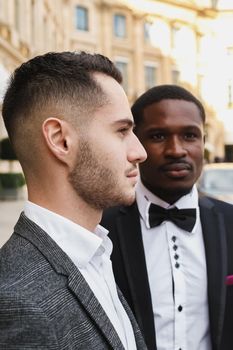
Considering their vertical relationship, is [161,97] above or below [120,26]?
below

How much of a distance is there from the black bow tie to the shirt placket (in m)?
0.09

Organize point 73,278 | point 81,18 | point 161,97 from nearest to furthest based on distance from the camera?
point 73,278 → point 161,97 → point 81,18

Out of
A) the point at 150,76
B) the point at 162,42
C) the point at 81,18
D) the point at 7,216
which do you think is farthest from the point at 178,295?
the point at 162,42

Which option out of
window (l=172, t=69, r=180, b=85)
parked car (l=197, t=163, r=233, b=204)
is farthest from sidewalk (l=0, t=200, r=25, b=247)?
window (l=172, t=69, r=180, b=85)

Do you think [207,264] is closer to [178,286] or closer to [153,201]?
[178,286]

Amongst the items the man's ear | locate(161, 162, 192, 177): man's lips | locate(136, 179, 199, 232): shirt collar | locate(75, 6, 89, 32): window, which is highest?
locate(75, 6, 89, 32): window

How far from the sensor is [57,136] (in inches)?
50.4

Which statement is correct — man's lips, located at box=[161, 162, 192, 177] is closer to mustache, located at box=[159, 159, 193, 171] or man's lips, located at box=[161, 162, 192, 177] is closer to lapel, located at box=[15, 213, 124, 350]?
mustache, located at box=[159, 159, 193, 171]

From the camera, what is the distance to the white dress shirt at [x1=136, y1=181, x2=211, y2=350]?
1893 millimetres

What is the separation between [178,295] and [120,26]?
117 feet

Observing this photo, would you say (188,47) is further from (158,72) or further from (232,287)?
(232,287)

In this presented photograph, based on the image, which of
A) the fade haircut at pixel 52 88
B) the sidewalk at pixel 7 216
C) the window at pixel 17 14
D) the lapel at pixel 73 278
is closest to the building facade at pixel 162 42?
the window at pixel 17 14

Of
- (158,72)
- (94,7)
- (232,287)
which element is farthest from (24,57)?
(232,287)

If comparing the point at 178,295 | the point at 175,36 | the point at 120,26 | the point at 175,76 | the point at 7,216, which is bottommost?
the point at 7,216
